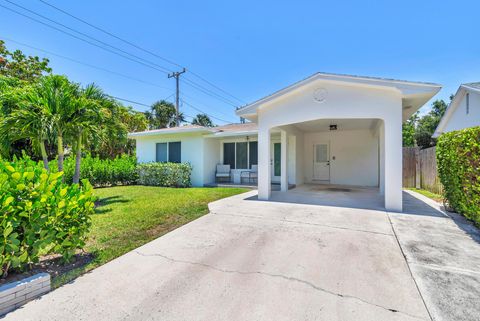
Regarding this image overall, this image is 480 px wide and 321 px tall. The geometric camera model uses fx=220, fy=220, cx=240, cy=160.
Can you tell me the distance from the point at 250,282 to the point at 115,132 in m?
7.82

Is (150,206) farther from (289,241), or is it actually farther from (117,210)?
(289,241)

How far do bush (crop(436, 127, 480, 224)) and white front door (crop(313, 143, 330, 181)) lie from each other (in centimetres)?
661

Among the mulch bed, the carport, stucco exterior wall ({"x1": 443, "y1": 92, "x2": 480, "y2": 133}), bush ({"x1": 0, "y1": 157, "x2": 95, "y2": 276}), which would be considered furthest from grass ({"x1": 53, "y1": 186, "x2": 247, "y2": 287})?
stucco exterior wall ({"x1": 443, "y1": 92, "x2": 480, "y2": 133})

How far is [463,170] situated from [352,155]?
7450 mm

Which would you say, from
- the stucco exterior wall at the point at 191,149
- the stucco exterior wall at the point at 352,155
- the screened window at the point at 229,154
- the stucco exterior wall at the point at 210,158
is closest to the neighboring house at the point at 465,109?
the stucco exterior wall at the point at 352,155

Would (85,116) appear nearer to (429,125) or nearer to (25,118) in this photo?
(25,118)

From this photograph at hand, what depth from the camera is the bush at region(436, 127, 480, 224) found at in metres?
4.68

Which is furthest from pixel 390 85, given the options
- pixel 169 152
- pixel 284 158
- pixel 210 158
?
pixel 169 152

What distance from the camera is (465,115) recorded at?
1042 centimetres

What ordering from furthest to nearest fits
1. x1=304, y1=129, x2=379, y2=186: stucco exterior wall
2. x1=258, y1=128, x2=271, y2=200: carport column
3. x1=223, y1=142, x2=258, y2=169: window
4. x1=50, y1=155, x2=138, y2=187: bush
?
x1=223, y1=142, x2=258, y2=169: window < x1=304, y1=129, x2=379, y2=186: stucco exterior wall < x1=50, y1=155, x2=138, y2=187: bush < x1=258, y1=128, x2=271, y2=200: carport column

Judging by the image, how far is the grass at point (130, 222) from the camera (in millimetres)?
3935

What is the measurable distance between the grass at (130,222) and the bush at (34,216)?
537 millimetres

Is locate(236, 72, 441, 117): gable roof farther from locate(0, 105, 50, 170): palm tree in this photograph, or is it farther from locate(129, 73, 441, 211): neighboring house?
locate(0, 105, 50, 170): palm tree

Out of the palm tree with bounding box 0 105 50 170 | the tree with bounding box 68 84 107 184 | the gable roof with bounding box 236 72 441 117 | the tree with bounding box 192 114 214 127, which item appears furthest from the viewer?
the tree with bounding box 192 114 214 127
